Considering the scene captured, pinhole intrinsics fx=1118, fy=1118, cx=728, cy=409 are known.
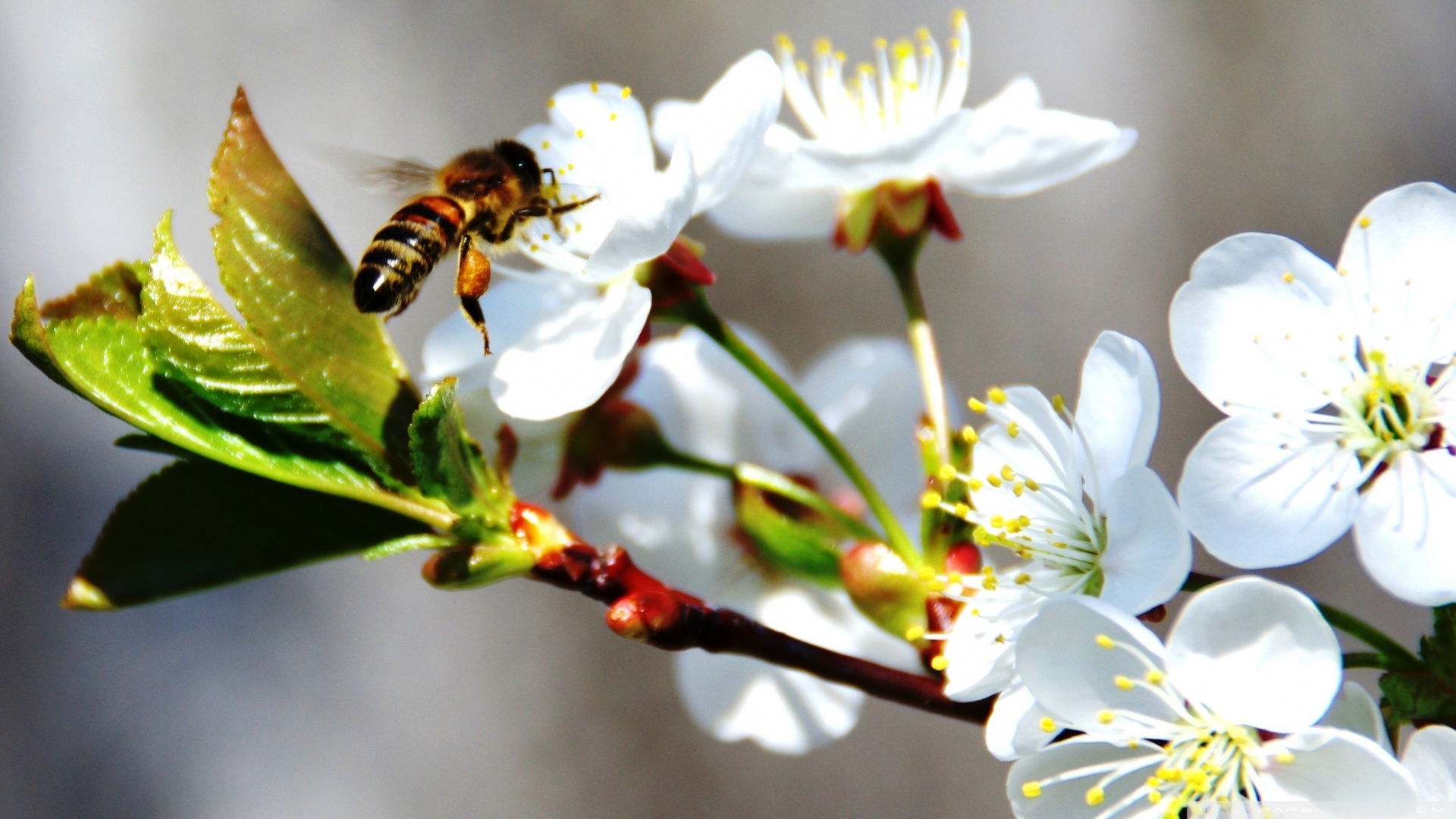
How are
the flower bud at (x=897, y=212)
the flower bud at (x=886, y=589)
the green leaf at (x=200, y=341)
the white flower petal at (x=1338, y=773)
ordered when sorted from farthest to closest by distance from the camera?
the flower bud at (x=897, y=212) → the flower bud at (x=886, y=589) → the green leaf at (x=200, y=341) → the white flower petal at (x=1338, y=773)

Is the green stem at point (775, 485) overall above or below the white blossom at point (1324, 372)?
below

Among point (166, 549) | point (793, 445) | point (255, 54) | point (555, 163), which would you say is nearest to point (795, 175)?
point (555, 163)

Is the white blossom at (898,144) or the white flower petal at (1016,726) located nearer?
the white flower petal at (1016,726)

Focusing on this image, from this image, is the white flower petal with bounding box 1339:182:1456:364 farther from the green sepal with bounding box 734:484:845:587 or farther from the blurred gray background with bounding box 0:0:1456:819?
the blurred gray background with bounding box 0:0:1456:819

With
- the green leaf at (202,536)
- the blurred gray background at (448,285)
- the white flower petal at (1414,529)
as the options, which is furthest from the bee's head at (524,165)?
the blurred gray background at (448,285)

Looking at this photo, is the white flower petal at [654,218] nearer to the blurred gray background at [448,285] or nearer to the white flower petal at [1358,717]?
the white flower petal at [1358,717]

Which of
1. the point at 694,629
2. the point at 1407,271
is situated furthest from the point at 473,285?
the point at 1407,271

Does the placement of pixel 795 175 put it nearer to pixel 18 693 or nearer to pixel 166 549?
pixel 166 549
